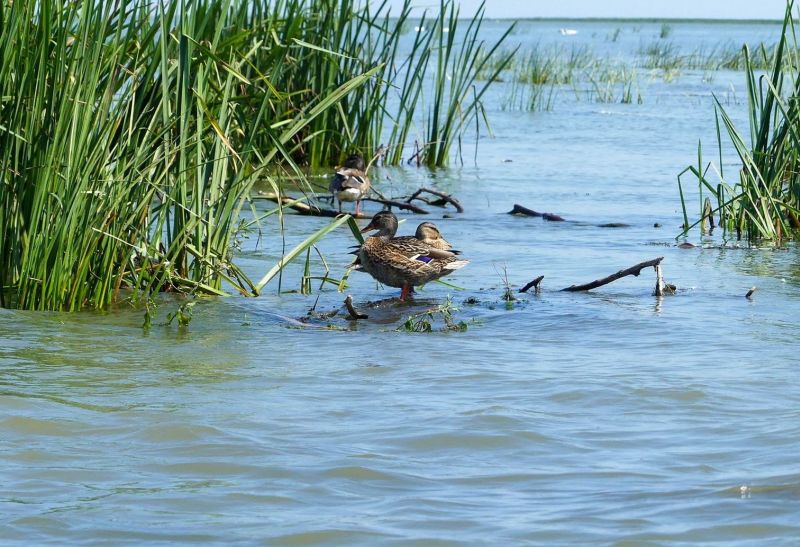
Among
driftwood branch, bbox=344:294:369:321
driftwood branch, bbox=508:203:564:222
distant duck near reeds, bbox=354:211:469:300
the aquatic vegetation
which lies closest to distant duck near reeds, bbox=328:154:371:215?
A: driftwood branch, bbox=508:203:564:222

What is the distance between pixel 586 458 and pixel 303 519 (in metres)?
1.13

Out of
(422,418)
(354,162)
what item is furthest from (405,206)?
(422,418)

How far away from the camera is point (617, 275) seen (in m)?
7.17

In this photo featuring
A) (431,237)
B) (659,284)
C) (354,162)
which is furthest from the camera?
(354,162)

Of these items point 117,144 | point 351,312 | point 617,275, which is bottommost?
point 351,312

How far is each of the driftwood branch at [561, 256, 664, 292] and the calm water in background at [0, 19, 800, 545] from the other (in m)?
0.13

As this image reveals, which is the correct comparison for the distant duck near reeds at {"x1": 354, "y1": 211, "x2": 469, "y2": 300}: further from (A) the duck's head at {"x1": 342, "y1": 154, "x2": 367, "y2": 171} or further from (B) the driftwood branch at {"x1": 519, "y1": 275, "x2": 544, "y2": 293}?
(A) the duck's head at {"x1": 342, "y1": 154, "x2": 367, "y2": 171}

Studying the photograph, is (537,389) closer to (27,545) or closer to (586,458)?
(586,458)

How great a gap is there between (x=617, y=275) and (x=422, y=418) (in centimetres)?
264

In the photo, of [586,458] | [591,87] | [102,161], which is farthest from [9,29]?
[591,87]

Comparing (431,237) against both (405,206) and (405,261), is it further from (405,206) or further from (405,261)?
Result: (405,206)

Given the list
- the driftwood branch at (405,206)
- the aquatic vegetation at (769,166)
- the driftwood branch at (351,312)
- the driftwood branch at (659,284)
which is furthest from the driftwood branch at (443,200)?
the driftwood branch at (351,312)

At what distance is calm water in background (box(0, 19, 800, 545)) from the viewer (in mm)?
3752

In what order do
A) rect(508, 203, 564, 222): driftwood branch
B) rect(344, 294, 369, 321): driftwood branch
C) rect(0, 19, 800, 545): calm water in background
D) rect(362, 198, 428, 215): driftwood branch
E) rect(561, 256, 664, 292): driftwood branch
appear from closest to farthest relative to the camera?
rect(0, 19, 800, 545): calm water in background < rect(344, 294, 369, 321): driftwood branch < rect(561, 256, 664, 292): driftwood branch < rect(362, 198, 428, 215): driftwood branch < rect(508, 203, 564, 222): driftwood branch
